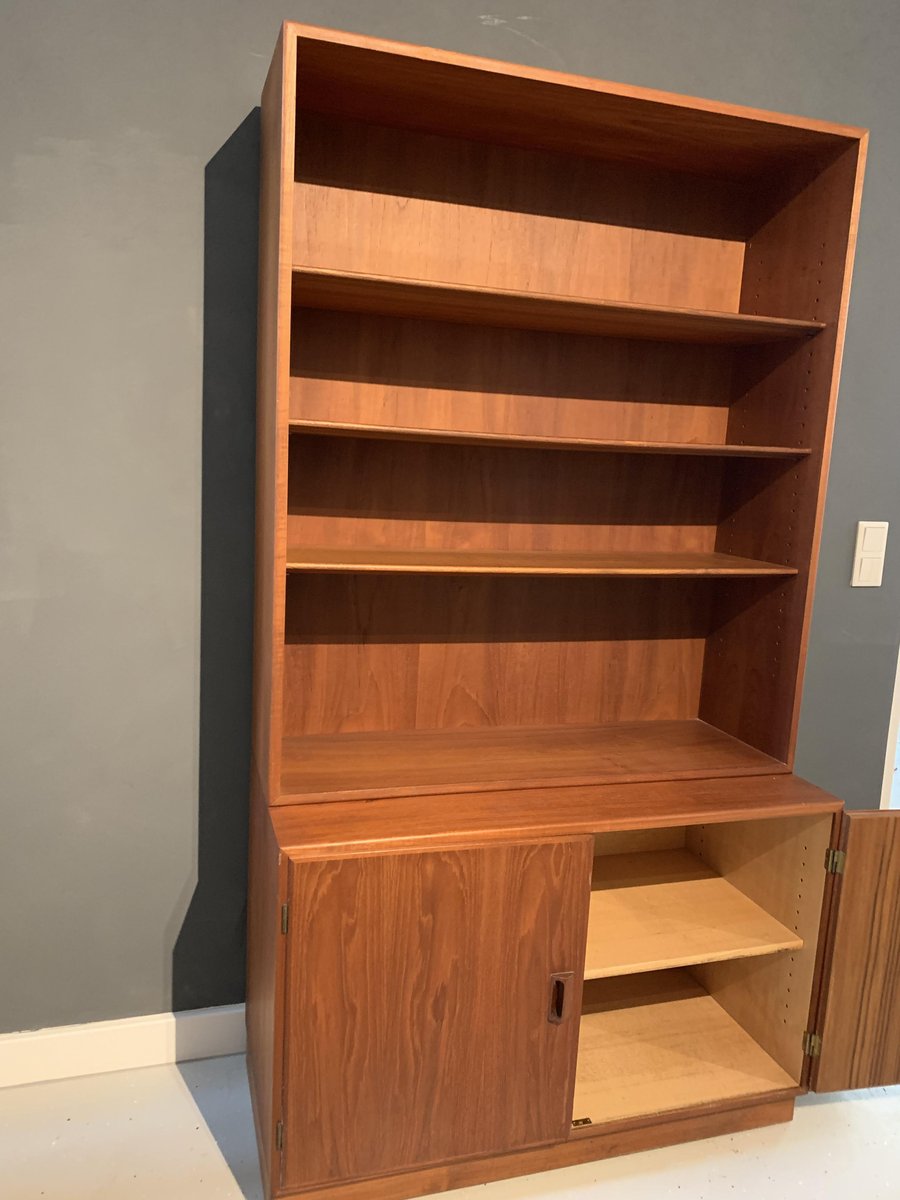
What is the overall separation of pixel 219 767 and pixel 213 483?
2.04 ft

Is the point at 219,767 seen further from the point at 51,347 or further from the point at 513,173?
the point at 513,173

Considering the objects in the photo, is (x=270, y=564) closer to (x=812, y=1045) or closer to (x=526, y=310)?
(x=526, y=310)

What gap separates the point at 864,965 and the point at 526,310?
148cm

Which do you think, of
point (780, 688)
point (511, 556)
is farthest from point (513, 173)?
point (780, 688)

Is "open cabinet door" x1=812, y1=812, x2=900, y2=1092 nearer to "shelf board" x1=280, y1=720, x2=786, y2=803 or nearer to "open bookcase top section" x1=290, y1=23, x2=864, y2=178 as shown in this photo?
"shelf board" x1=280, y1=720, x2=786, y2=803

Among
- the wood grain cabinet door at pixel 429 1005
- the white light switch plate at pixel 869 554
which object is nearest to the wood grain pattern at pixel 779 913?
the wood grain cabinet door at pixel 429 1005

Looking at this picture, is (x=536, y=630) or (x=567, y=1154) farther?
(x=536, y=630)

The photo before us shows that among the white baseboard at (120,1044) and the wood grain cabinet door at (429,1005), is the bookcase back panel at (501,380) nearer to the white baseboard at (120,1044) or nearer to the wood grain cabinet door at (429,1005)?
the wood grain cabinet door at (429,1005)

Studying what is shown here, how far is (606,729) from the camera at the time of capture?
2117 mm

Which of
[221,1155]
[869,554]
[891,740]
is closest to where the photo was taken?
[221,1155]

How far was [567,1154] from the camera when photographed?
5.79ft

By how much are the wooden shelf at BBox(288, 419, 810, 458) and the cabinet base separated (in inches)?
52.4

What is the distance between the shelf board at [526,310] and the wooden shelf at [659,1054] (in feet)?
5.11

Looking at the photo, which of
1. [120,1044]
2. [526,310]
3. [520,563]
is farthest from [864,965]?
[120,1044]
